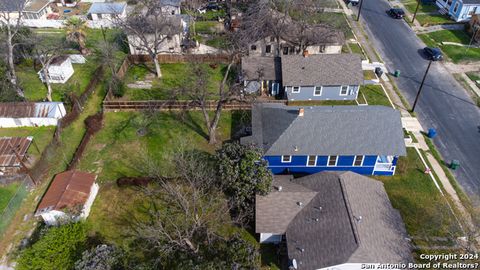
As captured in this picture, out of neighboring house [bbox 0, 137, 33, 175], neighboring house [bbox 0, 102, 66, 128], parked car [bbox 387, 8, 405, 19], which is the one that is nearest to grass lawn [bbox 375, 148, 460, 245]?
neighboring house [bbox 0, 137, 33, 175]

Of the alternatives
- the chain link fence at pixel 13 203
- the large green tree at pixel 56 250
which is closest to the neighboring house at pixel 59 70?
the chain link fence at pixel 13 203

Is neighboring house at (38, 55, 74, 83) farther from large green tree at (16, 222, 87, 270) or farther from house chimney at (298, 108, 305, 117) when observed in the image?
house chimney at (298, 108, 305, 117)

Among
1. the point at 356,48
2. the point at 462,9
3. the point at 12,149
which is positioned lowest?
the point at 356,48

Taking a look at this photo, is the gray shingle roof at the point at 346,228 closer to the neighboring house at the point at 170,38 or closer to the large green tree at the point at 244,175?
the large green tree at the point at 244,175

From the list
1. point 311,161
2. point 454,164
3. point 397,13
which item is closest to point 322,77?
point 311,161

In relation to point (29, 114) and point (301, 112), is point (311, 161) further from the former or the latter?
point (29, 114)

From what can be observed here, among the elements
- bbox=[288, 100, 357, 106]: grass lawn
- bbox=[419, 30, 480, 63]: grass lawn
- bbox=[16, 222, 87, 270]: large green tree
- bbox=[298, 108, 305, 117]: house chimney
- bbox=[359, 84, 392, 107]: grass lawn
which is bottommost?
bbox=[288, 100, 357, 106]: grass lawn
